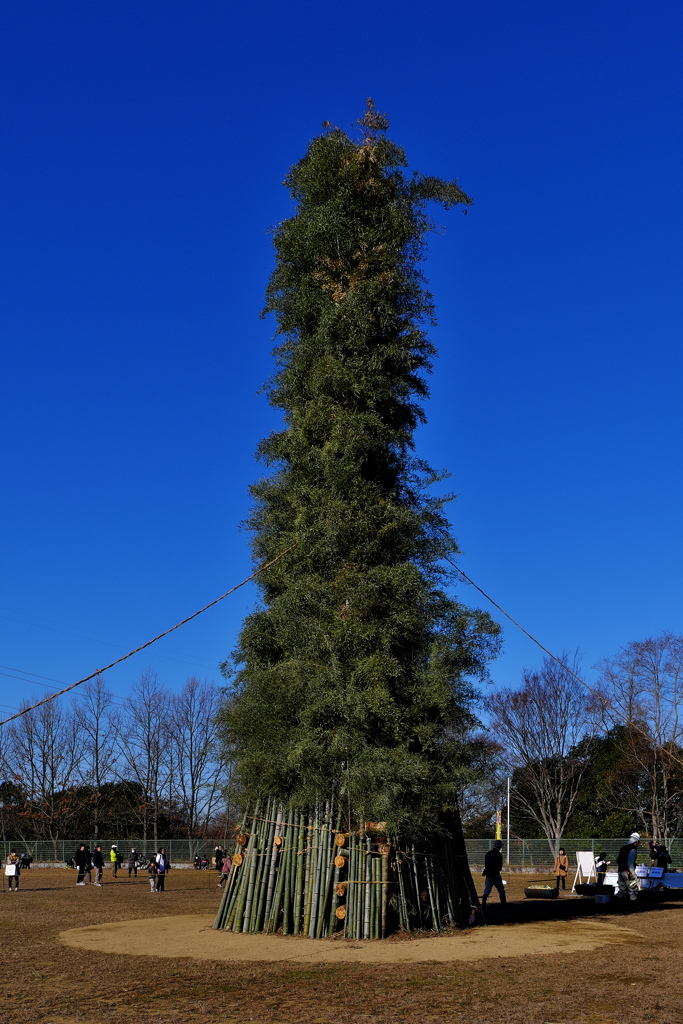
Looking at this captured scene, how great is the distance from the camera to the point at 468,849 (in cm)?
4653

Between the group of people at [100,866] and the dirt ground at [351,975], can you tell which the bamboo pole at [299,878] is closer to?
the dirt ground at [351,975]

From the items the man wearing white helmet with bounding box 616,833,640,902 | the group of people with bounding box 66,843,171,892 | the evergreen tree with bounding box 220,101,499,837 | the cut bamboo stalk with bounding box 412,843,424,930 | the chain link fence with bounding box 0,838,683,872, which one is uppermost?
the evergreen tree with bounding box 220,101,499,837

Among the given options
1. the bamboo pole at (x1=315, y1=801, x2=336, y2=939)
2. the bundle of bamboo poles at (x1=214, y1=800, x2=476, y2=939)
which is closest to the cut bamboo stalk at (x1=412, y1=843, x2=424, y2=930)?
the bundle of bamboo poles at (x1=214, y1=800, x2=476, y2=939)

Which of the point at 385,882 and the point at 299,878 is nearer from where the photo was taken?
the point at 385,882

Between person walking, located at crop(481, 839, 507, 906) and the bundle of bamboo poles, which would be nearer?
the bundle of bamboo poles

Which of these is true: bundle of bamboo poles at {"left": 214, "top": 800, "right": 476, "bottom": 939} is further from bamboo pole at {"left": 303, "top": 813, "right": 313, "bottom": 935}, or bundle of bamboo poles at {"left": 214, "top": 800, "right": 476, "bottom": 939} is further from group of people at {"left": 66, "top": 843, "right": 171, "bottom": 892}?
group of people at {"left": 66, "top": 843, "right": 171, "bottom": 892}

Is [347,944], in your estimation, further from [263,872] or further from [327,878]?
[263,872]

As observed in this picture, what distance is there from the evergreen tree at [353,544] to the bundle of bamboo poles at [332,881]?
441 millimetres

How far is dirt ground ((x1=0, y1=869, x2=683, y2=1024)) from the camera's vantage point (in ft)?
29.4

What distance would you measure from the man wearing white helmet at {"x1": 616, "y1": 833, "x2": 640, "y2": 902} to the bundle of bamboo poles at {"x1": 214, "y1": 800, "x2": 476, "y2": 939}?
718 cm

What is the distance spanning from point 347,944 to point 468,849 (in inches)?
1380

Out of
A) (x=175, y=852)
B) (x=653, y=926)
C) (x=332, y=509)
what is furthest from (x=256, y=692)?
(x=175, y=852)

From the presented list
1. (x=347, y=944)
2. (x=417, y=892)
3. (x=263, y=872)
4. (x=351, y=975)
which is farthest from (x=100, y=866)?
(x=351, y=975)

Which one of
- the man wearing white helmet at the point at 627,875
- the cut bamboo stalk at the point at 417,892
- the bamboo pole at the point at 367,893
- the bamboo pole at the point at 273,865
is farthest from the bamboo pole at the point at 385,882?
the man wearing white helmet at the point at 627,875
